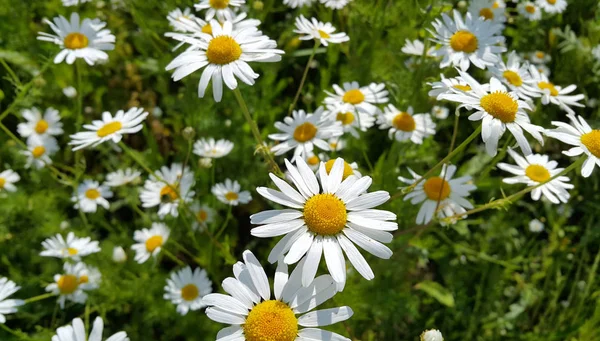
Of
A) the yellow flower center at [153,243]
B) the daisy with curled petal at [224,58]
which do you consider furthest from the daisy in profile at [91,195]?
the daisy with curled petal at [224,58]

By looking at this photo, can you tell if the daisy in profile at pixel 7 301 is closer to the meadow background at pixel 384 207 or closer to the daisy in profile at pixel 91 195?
the meadow background at pixel 384 207

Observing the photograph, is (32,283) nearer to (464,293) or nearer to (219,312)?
(219,312)

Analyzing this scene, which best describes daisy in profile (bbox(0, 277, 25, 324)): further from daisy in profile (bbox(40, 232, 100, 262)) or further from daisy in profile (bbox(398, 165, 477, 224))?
daisy in profile (bbox(398, 165, 477, 224))

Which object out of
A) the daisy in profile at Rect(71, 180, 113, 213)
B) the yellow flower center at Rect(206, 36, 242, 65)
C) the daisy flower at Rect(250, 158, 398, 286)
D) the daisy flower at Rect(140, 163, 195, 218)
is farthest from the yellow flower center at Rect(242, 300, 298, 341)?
the daisy in profile at Rect(71, 180, 113, 213)

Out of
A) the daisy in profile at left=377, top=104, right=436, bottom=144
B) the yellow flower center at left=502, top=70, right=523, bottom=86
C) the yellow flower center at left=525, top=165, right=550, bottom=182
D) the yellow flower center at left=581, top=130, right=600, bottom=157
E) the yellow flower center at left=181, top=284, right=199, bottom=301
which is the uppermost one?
the yellow flower center at left=581, top=130, right=600, bottom=157

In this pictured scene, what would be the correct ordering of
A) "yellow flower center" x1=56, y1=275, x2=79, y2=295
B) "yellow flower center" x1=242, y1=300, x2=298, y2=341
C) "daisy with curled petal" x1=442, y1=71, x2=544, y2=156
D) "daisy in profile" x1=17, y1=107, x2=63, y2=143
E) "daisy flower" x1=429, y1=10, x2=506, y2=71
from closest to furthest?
"yellow flower center" x1=242, y1=300, x2=298, y2=341
"daisy with curled petal" x1=442, y1=71, x2=544, y2=156
"daisy flower" x1=429, y1=10, x2=506, y2=71
"yellow flower center" x1=56, y1=275, x2=79, y2=295
"daisy in profile" x1=17, y1=107, x2=63, y2=143

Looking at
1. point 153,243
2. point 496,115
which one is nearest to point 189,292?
point 153,243

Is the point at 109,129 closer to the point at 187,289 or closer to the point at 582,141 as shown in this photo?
the point at 187,289
